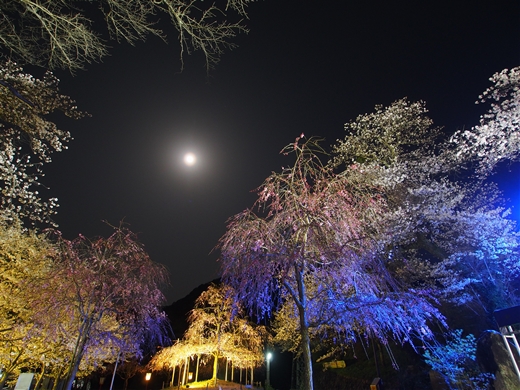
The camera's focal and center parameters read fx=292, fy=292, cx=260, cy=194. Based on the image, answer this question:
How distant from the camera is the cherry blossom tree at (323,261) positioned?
5.86 m

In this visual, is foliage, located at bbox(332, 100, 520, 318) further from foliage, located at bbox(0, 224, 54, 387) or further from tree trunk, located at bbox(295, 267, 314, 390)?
foliage, located at bbox(0, 224, 54, 387)

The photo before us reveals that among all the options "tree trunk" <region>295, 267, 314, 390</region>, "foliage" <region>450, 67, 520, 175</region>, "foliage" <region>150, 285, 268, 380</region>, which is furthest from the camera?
"foliage" <region>150, 285, 268, 380</region>

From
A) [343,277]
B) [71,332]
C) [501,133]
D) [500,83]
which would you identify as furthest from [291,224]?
[71,332]

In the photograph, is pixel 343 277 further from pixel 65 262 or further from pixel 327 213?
pixel 65 262

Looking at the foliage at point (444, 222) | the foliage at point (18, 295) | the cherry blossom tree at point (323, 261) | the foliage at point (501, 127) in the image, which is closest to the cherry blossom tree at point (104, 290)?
the foliage at point (18, 295)

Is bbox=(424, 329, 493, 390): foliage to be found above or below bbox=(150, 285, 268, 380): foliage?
below

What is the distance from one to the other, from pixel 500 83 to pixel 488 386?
32.2ft

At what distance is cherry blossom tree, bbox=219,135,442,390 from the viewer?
5863 millimetres

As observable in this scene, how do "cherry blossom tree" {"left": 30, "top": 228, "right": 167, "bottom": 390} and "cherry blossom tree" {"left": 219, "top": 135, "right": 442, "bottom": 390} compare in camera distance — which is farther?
"cherry blossom tree" {"left": 30, "top": 228, "right": 167, "bottom": 390}

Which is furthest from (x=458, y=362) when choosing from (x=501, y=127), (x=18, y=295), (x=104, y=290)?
(x=18, y=295)

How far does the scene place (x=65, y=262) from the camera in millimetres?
10836

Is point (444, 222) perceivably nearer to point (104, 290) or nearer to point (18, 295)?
point (104, 290)

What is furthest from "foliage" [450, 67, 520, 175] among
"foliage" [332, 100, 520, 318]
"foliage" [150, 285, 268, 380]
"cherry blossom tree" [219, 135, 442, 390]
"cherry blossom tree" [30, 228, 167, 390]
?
"foliage" [150, 285, 268, 380]

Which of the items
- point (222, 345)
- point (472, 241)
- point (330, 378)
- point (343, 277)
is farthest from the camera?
point (222, 345)
